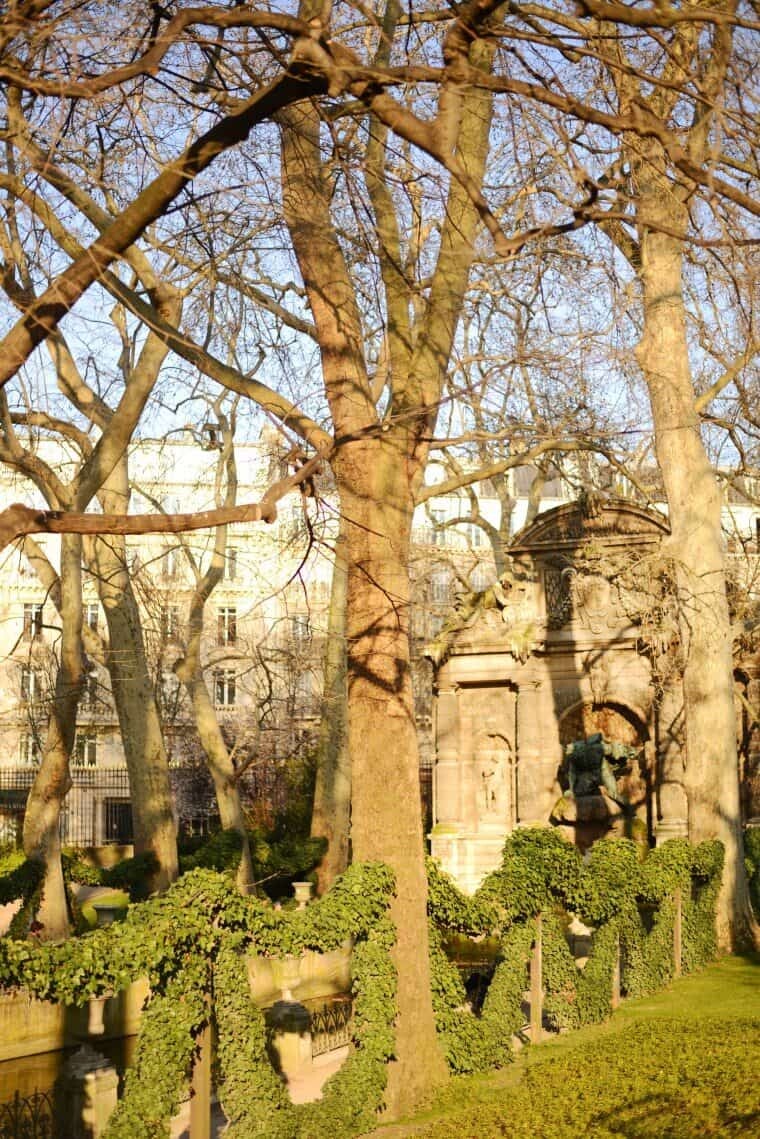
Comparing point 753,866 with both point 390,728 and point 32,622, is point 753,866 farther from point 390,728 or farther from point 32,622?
point 390,728

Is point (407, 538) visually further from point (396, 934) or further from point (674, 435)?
point (674, 435)

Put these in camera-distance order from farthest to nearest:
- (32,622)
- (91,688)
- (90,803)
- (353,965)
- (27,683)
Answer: (90,803) → (27,683) → (91,688) → (32,622) → (353,965)

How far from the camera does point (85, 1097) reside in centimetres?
1022

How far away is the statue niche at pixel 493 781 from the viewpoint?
80.0 ft

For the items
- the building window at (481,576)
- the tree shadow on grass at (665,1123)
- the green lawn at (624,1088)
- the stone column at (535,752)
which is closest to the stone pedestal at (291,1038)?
the green lawn at (624,1088)

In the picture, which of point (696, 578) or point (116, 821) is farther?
point (116, 821)

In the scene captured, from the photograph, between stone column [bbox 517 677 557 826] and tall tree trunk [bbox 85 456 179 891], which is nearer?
A: tall tree trunk [bbox 85 456 179 891]

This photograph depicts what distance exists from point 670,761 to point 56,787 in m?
10.0

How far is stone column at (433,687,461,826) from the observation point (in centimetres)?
2470

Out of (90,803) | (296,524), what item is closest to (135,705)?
(296,524)

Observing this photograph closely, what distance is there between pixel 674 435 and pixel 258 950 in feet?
39.3

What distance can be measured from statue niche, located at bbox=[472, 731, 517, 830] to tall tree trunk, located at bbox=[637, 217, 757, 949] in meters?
6.06

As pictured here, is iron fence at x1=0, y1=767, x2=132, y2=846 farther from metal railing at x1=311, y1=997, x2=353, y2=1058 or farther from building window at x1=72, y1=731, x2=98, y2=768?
metal railing at x1=311, y1=997, x2=353, y2=1058

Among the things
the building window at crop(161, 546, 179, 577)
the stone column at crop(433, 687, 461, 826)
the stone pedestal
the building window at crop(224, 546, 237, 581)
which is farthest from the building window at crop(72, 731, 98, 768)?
the stone pedestal
